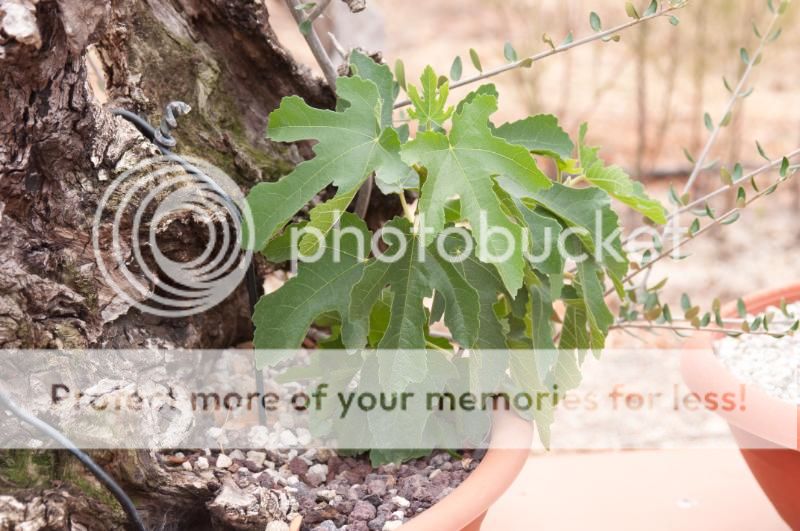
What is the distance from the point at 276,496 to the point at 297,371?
21 centimetres

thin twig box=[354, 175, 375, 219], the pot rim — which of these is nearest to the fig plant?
thin twig box=[354, 175, 375, 219]

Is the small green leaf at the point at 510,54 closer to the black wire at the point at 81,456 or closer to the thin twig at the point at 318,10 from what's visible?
the thin twig at the point at 318,10

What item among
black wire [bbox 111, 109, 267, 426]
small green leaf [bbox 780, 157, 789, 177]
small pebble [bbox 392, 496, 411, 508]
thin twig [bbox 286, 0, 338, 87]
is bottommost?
small pebble [bbox 392, 496, 411, 508]

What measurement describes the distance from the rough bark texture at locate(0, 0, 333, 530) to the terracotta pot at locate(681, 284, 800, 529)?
714 millimetres

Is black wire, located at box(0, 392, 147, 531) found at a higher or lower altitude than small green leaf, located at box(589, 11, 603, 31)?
lower

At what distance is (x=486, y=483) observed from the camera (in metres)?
1.06

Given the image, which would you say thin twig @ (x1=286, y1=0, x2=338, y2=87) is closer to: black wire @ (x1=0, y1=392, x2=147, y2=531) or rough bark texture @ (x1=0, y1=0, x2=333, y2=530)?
rough bark texture @ (x1=0, y1=0, x2=333, y2=530)

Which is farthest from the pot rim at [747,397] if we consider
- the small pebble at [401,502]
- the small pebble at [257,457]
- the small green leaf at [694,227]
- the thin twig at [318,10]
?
the thin twig at [318,10]

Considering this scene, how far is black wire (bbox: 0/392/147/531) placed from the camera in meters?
0.91

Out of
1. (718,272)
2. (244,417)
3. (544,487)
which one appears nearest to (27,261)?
(244,417)

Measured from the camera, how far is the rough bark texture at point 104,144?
3.06ft

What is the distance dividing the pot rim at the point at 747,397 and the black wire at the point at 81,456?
2.63ft

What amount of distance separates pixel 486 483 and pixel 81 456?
0.47 metres

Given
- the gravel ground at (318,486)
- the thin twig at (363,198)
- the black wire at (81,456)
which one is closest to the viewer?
the black wire at (81,456)
